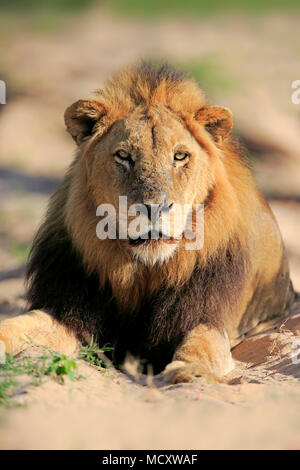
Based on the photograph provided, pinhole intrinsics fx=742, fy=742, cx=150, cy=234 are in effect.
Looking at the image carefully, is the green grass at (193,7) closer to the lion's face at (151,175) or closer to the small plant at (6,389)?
the lion's face at (151,175)

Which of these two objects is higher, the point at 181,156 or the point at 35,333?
the point at 181,156

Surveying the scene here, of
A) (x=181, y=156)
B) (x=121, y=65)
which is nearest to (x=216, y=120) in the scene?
(x=181, y=156)

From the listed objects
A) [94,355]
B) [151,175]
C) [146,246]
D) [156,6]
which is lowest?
[94,355]

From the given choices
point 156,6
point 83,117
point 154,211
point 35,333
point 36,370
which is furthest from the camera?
point 156,6

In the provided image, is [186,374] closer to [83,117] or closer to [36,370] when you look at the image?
[36,370]

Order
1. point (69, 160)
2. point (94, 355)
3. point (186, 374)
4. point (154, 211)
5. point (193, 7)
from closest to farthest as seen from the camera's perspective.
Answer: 1. point (154, 211)
2. point (186, 374)
3. point (94, 355)
4. point (69, 160)
5. point (193, 7)

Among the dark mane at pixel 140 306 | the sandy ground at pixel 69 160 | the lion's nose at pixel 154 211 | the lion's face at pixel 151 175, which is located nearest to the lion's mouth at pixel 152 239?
the lion's face at pixel 151 175

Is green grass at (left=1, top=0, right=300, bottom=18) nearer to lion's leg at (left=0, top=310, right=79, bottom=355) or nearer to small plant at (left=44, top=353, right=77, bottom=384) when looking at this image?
lion's leg at (left=0, top=310, right=79, bottom=355)

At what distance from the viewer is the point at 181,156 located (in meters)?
4.62

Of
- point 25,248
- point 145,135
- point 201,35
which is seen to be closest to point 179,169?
point 145,135

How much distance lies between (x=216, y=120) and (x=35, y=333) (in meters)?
1.83

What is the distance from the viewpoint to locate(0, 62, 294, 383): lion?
15.1ft

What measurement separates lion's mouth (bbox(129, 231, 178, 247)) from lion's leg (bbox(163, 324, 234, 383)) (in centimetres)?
71

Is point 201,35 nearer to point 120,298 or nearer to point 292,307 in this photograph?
point 292,307
